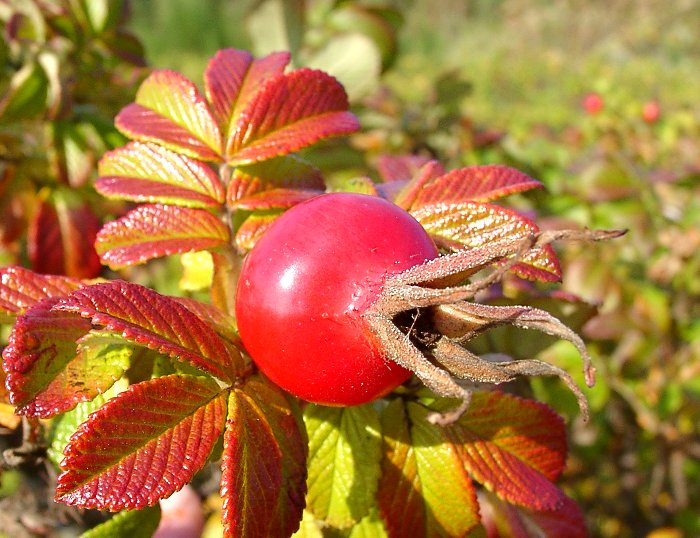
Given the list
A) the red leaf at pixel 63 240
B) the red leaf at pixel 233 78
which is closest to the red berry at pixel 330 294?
the red leaf at pixel 233 78

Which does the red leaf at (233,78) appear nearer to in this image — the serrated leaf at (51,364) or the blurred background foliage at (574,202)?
the serrated leaf at (51,364)

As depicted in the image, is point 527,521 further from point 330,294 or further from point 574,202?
point 574,202

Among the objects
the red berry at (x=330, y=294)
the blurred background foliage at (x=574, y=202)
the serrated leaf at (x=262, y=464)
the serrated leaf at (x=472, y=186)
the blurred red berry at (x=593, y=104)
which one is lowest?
the blurred red berry at (x=593, y=104)

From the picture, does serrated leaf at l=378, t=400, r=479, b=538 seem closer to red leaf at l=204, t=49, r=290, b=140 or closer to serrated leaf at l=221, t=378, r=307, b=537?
serrated leaf at l=221, t=378, r=307, b=537

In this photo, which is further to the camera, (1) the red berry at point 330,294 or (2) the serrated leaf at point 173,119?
(2) the serrated leaf at point 173,119

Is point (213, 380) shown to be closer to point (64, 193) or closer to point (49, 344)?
point (49, 344)

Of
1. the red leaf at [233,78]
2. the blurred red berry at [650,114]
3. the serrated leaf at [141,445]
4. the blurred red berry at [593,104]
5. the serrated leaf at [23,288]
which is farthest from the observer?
the blurred red berry at [593,104]

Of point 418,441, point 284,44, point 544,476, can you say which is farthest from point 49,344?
point 284,44

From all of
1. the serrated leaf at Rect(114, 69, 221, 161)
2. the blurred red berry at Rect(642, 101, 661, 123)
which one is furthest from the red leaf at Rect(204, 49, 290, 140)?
the blurred red berry at Rect(642, 101, 661, 123)
